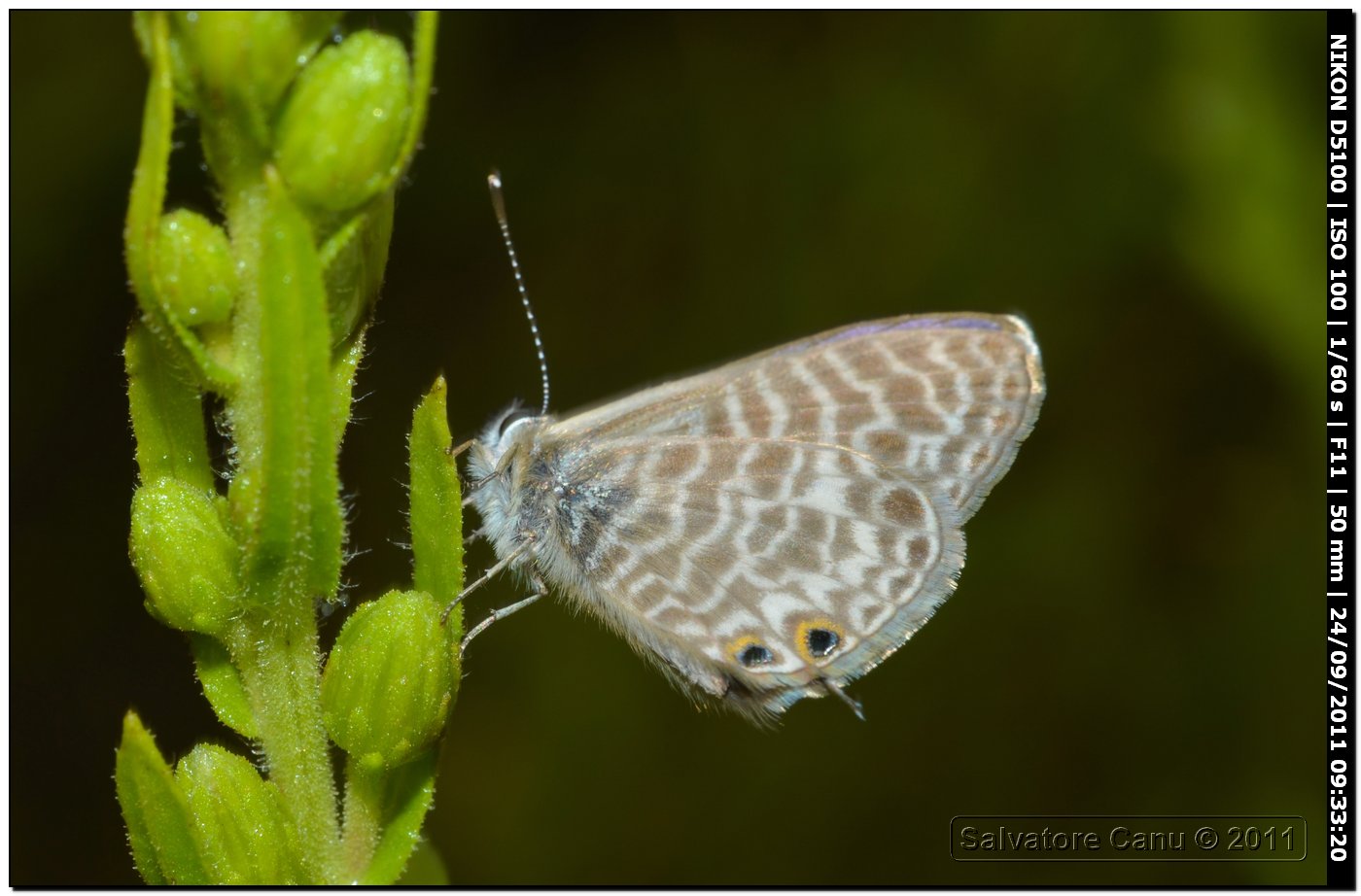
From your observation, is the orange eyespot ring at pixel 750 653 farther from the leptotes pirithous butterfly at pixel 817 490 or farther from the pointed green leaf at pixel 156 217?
the pointed green leaf at pixel 156 217

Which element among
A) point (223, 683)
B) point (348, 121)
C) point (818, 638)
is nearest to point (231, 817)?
point (223, 683)

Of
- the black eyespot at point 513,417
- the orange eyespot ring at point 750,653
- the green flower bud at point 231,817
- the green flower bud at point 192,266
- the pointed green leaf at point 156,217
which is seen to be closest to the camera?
the pointed green leaf at point 156,217

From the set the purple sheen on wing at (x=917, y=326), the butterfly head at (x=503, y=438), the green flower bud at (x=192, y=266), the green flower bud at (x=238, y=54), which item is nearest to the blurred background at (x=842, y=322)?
the butterfly head at (x=503, y=438)

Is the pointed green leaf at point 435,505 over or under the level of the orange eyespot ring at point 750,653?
over

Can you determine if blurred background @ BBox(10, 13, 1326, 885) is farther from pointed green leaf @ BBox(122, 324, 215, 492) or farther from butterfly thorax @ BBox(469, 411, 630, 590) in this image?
pointed green leaf @ BBox(122, 324, 215, 492)

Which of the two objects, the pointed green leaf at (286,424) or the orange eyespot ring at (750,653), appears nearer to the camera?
the pointed green leaf at (286,424)

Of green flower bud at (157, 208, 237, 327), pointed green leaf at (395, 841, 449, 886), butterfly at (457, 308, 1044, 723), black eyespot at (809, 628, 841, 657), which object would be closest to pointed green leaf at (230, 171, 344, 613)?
green flower bud at (157, 208, 237, 327)

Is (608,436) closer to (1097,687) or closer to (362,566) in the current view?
(362,566)

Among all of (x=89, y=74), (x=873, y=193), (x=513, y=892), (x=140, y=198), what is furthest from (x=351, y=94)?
(x=873, y=193)
